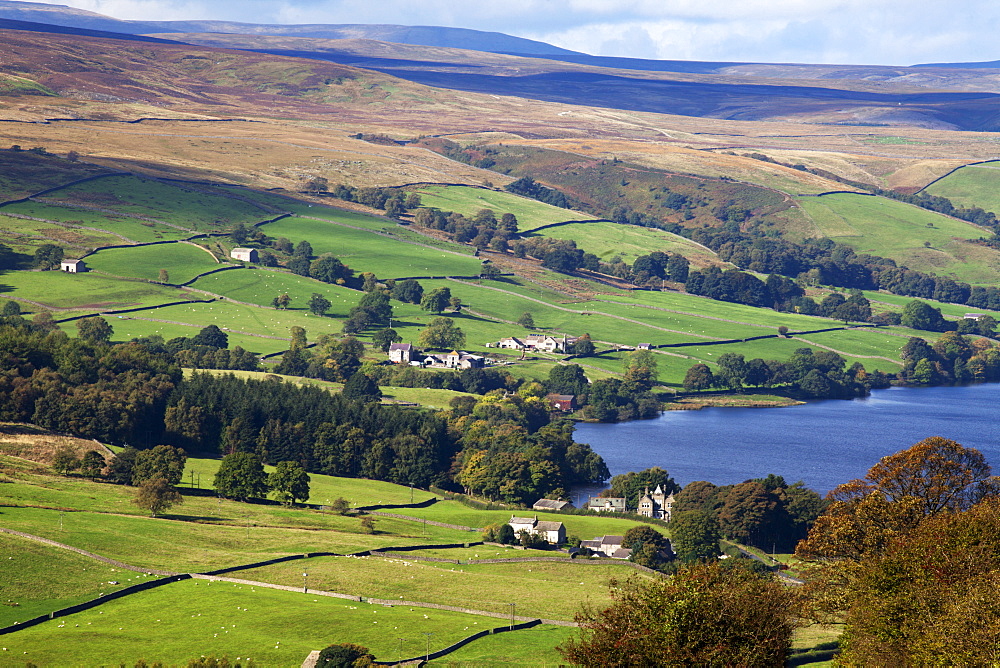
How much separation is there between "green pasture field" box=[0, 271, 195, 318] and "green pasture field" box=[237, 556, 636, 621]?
101781 millimetres

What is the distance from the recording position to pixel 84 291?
178 metres

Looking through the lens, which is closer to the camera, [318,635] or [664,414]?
[318,635]

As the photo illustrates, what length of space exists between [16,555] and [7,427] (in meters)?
38.5

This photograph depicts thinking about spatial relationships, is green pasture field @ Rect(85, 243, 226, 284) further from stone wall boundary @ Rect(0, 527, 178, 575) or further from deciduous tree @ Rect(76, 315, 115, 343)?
stone wall boundary @ Rect(0, 527, 178, 575)

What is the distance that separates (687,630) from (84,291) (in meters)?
154

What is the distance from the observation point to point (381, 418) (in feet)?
424

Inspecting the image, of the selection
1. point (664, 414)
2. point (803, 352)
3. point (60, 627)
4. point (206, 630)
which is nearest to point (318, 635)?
point (206, 630)

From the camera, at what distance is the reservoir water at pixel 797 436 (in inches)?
5079

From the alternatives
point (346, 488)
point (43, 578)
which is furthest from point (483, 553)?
point (43, 578)

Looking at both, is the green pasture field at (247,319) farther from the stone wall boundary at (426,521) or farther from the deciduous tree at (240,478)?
the stone wall boundary at (426,521)

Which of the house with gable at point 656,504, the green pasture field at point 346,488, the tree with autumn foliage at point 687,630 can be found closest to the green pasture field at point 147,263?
the green pasture field at point 346,488

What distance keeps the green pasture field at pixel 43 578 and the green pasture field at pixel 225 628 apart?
6.95 ft

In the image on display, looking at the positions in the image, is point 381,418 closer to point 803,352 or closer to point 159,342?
point 159,342

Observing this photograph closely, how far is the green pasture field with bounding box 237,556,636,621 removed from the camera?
7738cm
